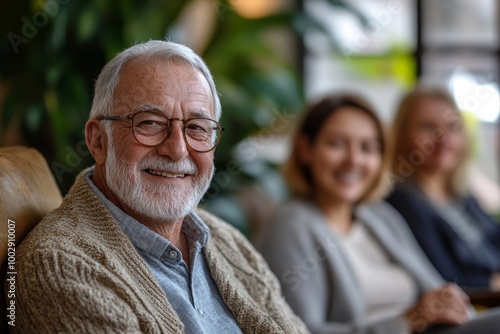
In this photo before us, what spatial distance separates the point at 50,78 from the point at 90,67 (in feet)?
0.70

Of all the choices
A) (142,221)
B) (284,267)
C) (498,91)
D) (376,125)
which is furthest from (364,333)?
(498,91)

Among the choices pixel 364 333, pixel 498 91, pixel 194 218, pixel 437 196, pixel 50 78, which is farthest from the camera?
pixel 498 91

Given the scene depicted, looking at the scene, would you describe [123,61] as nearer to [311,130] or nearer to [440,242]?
[311,130]

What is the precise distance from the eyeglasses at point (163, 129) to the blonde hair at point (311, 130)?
1.06 meters

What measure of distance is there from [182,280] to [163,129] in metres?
0.27

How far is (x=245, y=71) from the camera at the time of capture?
3.27 m

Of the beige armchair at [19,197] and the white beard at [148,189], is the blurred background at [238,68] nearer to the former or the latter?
the beige armchair at [19,197]

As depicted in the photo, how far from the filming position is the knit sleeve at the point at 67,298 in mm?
1177

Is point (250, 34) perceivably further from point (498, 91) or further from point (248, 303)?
point (248, 303)

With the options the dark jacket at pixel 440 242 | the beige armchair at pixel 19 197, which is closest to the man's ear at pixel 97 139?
the beige armchair at pixel 19 197

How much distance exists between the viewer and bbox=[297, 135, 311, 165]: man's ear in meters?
2.47

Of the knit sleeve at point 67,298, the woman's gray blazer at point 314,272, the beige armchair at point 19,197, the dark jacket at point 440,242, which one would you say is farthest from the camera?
the dark jacket at point 440,242

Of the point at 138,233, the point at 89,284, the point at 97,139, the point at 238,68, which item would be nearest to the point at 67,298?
the point at 89,284

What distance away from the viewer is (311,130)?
246 centimetres
